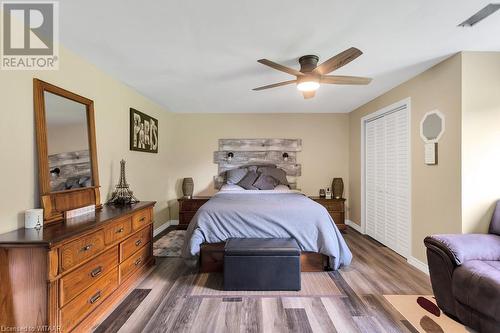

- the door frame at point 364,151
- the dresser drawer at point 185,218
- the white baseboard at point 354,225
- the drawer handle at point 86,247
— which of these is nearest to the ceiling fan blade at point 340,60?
the door frame at point 364,151

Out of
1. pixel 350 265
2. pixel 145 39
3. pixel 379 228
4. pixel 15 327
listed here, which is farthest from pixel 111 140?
pixel 379 228

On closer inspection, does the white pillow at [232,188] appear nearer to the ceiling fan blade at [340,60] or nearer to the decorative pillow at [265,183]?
the decorative pillow at [265,183]

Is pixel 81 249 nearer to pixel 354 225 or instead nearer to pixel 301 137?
pixel 301 137

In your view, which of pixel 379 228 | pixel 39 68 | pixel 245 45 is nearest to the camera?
pixel 39 68

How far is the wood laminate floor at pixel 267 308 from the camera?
1866 millimetres

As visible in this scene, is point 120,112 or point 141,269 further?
point 120,112

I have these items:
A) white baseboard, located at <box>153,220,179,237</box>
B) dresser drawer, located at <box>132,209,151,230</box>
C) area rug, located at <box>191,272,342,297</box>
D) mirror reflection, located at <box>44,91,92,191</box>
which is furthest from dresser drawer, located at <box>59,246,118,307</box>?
white baseboard, located at <box>153,220,179,237</box>

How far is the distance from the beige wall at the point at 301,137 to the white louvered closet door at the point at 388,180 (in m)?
0.78

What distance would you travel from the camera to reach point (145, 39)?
2.09 meters

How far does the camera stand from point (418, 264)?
9.39 feet

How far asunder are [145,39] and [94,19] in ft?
1.27

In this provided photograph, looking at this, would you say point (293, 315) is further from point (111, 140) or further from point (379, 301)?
point (111, 140)

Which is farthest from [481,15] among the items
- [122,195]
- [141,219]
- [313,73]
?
[122,195]

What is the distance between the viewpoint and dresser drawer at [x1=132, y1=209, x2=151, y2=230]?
2566 millimetres
